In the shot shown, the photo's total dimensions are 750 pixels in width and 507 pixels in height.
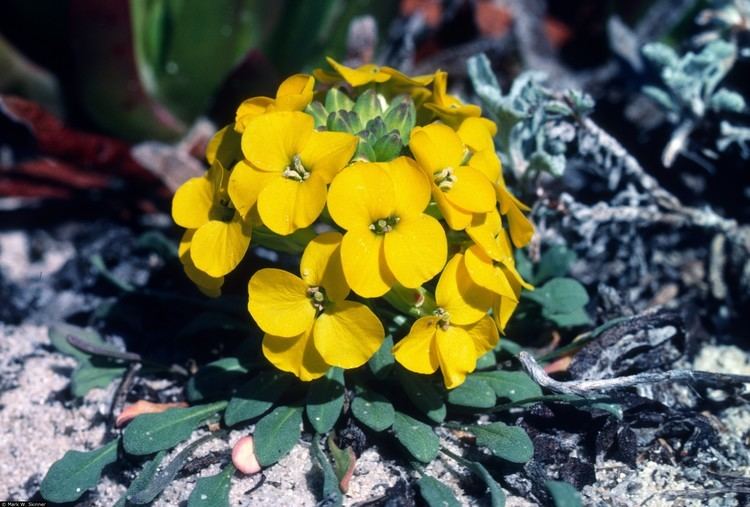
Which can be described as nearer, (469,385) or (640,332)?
(469,385)

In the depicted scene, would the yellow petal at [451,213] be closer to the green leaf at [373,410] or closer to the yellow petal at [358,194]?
the yellow petal at [358,194]

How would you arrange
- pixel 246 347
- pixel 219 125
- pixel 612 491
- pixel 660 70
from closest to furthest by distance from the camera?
pixel 612 491, pixel 246 347, pixel 660 70, pixel 219 125

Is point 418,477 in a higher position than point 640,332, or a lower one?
lower

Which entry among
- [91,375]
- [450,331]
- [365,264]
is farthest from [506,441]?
[91,375]

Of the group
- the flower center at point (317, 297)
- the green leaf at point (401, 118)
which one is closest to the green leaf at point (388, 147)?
the green leaf at point (401, 118)

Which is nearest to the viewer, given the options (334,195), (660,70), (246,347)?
(334,195)

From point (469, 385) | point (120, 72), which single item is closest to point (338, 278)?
point (469, 385)

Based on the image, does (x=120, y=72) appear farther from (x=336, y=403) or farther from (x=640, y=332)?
(x=640, y=332)
